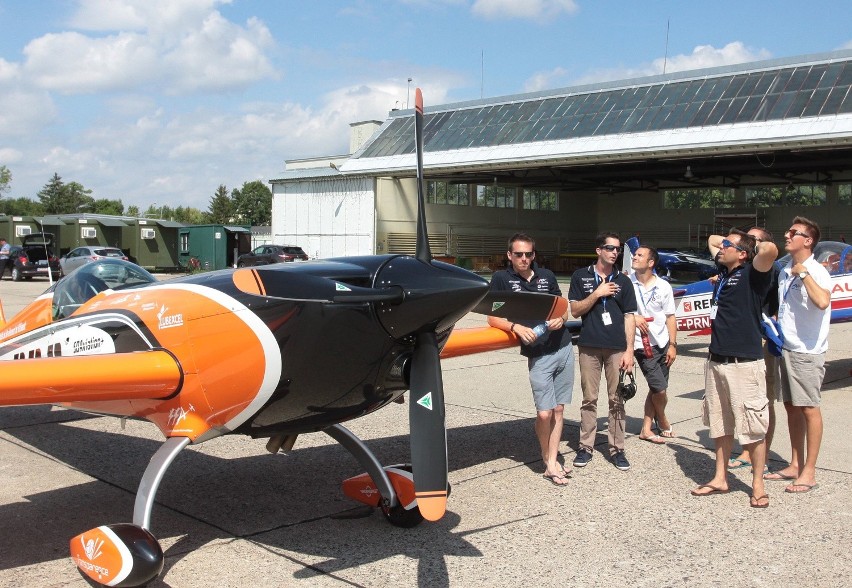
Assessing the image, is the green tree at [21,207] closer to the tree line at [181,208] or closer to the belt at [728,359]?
the tree line at [181,208]

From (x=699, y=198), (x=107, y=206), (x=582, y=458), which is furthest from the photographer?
(x=107, y=206)

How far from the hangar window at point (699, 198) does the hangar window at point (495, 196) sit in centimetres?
908

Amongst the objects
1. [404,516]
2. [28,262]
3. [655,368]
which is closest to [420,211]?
[404,516]

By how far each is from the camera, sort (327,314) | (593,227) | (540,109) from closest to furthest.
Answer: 1. (327,314)
2. (540,109)
3. (593,227)

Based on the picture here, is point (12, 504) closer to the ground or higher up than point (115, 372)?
closer to the ground

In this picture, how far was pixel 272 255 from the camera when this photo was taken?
1340 inches

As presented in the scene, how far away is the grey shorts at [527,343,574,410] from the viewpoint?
229 inches

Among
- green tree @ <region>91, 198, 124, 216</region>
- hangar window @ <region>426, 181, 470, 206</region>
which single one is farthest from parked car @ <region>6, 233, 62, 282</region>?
green tree @ <region>91, 198, 124, 216</region>

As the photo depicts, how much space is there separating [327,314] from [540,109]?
29.0 m

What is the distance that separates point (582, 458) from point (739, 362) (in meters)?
1.52

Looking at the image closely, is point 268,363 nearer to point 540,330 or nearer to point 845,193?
point 540,330

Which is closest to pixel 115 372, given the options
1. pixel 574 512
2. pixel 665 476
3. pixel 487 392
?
pixel 574 512

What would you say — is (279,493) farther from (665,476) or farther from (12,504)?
(665,476)

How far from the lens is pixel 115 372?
4227 millimetres
